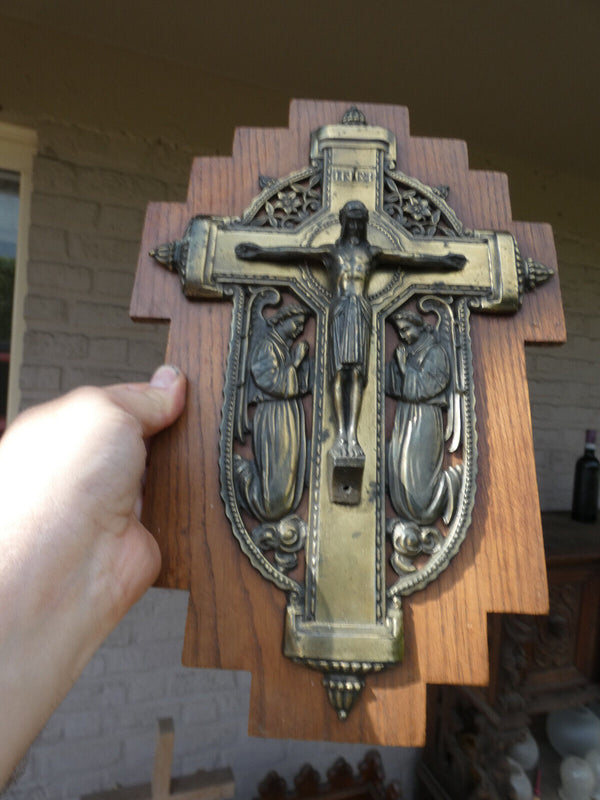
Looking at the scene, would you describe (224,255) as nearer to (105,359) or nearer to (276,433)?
(276,433)

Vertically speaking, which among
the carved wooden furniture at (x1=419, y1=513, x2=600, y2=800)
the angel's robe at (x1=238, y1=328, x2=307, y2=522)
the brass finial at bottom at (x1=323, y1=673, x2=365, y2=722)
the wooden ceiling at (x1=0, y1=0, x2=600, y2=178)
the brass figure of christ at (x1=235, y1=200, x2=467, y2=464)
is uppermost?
the wooden ceiling at (x1=0, y1=0, x2=600, y2=178)

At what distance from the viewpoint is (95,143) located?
4.08 feet

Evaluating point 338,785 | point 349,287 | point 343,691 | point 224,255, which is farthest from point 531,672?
point 224,255

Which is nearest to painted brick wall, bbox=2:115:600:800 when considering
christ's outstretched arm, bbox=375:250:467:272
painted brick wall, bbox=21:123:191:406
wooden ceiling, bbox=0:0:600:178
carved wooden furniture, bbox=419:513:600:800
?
painted brick wall, bbox=21:123:191:406

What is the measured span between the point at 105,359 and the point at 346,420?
853 millimetres

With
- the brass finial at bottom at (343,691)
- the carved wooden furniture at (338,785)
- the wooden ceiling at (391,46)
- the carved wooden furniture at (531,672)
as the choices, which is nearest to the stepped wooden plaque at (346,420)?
the brass finial at bottom at (343,691)

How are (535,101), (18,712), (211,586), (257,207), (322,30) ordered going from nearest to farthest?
(18,712), (211,586), (257,207), (322,30), (535,101)

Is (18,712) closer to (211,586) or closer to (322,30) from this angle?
(211,586)

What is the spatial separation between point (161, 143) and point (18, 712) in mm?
1288

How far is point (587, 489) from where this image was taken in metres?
1.57

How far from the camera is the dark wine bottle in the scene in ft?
5.09

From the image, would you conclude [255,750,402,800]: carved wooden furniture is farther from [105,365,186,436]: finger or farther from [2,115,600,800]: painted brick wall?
[105,365,186,436]: finger

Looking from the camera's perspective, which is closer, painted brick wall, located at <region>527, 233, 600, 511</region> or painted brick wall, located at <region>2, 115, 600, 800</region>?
painted brick wall, located at <region>2, 115, 600, 800</region>

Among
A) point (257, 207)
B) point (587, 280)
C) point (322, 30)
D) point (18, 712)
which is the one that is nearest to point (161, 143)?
point (322, 30)
